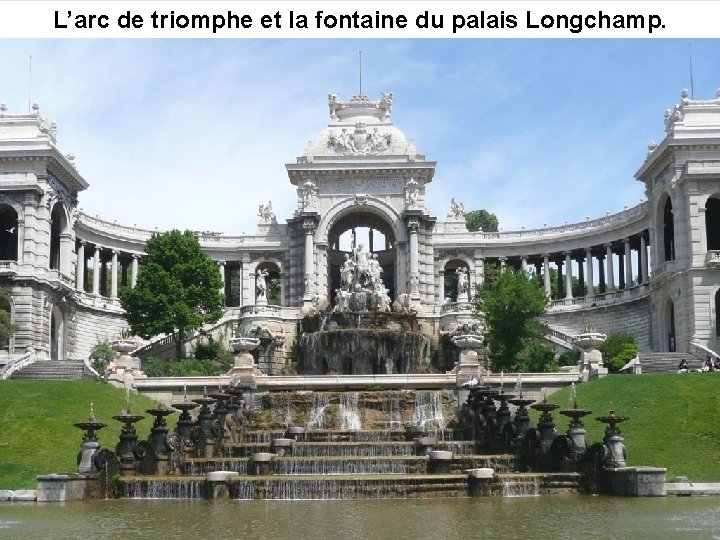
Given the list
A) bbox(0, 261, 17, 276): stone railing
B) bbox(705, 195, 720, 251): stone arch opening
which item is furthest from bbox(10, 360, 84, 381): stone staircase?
bbox(705, 195, 720, 251): stone arch opening

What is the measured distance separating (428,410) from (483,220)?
86.9 metres

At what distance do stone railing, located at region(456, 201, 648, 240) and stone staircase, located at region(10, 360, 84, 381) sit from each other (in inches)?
1751

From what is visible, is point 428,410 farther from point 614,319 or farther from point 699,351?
point 614,319

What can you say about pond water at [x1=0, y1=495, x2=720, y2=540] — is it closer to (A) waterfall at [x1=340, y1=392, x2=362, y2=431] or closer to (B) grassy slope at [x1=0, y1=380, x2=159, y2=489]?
(B) grassy slope at [x1=0, y1=380, x2=159, y2=489]

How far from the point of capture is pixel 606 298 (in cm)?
8581

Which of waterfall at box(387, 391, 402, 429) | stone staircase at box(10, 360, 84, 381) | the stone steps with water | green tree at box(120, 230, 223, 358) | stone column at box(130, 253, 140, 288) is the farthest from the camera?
stone column at box(130, 253, 140, 288)

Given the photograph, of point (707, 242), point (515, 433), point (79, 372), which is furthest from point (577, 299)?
point (515, 433)

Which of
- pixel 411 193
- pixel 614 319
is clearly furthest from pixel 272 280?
pixel 614 319

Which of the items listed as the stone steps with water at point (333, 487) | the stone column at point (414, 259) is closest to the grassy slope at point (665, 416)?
the stone steps with water at point (333, 487)

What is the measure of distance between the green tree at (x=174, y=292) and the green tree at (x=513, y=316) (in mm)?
22161

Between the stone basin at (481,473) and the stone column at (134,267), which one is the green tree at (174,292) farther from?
the stone basin at (481,473)

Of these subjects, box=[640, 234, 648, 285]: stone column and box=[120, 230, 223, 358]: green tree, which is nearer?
box=[120, 230, 223, 358]: green tree

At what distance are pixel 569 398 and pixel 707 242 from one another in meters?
31.7

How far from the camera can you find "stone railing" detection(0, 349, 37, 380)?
194 ft
